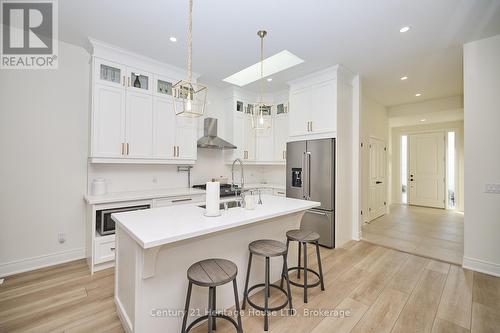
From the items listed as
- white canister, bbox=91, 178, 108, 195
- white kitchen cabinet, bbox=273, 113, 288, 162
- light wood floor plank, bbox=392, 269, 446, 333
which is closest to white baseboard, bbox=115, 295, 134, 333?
white canister, bbox=91, 178, 108, 195

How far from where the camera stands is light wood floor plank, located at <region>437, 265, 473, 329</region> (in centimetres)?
196

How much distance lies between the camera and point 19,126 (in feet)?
8.84

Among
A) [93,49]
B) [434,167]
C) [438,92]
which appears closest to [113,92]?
Result: [93,49]

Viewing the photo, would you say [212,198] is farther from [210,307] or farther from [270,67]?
[270,67]

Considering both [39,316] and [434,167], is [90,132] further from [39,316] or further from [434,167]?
[434,167]

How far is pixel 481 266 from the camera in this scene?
2.78 m

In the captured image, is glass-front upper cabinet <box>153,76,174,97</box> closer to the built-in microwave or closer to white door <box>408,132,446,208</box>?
the built-in microwave

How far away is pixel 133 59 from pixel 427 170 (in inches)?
329

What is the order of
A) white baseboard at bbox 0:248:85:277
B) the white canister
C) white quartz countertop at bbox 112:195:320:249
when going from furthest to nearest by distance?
the white canister → white baseboard at bbox 0:248:85:277 → white quartz countertop at bbox 112:195:320:249

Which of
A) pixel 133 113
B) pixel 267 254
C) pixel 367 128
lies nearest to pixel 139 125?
pixel 133 113

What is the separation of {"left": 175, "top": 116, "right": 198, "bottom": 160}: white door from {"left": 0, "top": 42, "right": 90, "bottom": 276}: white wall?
4.17 ft

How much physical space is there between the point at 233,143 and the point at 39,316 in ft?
11.8

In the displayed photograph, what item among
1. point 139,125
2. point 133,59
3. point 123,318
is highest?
point 133,59

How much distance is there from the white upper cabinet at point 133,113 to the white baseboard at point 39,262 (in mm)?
1326
